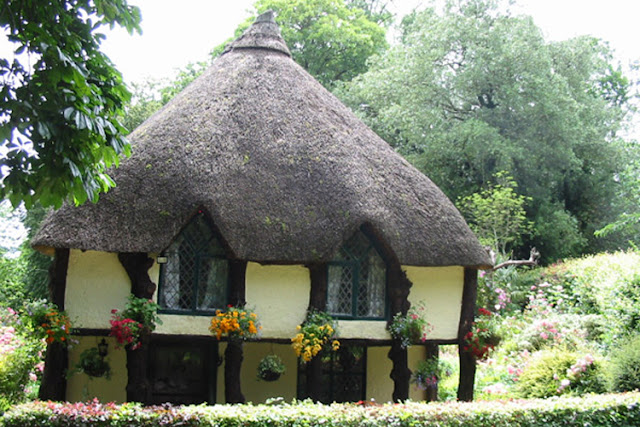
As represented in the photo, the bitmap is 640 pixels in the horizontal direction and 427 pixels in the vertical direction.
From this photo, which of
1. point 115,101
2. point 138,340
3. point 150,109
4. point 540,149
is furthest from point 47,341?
point 540,149

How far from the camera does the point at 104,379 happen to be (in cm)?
1229

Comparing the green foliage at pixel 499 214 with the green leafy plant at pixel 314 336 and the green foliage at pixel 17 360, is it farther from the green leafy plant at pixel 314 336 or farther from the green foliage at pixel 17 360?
the green foliage at pixel 17 360

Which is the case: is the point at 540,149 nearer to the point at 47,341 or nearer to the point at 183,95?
the point at 183,95

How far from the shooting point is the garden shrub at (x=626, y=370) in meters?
12.0

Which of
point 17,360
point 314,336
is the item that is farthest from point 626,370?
point 17,360

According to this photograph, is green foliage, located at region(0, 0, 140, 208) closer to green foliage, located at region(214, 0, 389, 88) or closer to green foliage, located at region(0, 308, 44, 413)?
green foliage, located at region(0, 308, 44, 413)

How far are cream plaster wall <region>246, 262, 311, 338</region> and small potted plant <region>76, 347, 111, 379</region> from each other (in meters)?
2.61

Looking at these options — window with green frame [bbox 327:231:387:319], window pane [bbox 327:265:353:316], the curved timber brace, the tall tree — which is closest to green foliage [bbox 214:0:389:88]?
the tall tree

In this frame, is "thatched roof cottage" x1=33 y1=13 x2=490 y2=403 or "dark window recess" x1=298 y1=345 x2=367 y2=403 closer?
"thatched roof cottage" x1=33 y1=13 x2=490 y2=403

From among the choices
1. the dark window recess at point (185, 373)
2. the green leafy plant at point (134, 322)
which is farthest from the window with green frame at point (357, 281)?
the green leafy plant at point (134, 322)

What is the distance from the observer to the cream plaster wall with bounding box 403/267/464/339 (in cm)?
1305

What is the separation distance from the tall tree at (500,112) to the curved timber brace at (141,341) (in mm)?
16252

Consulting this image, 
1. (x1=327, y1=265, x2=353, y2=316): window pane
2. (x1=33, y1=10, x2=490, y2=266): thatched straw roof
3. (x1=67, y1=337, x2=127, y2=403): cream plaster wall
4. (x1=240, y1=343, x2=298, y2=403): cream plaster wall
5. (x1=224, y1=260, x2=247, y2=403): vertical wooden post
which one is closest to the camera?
(x1=33, y1=10, x2=490, y2=266): thatched straw roof

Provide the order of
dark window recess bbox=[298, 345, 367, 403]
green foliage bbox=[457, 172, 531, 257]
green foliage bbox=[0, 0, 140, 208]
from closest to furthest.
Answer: green foliage bbox=[0, 0, 140, 208] → dark window recess bbox=[298, 345, 367, 403] → green foliage bbox=[457, 172, 531, 257]
